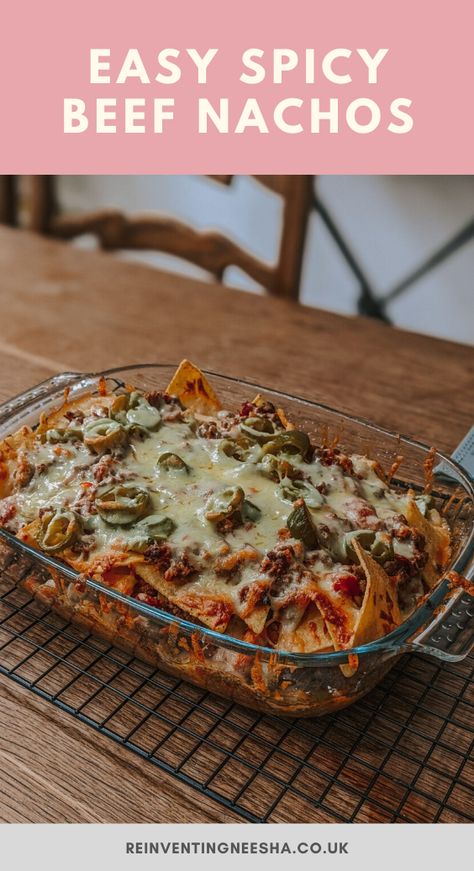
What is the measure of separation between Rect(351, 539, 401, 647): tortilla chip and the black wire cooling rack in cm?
11

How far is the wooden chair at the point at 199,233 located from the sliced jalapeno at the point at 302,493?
175 cm

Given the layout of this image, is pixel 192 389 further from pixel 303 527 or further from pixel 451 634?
pixel 451 634

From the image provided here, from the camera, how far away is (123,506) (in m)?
1.09

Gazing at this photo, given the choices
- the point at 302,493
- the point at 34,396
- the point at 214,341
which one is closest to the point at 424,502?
the point at 302,493

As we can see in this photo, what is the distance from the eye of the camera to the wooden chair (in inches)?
109

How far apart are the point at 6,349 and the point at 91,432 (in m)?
0.80

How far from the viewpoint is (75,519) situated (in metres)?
1.08

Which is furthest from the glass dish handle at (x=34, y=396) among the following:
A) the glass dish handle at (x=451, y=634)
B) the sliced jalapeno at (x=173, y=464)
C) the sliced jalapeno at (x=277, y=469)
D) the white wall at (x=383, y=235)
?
the white wall at (x=383, y=235)

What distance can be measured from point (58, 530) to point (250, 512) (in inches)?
9.7

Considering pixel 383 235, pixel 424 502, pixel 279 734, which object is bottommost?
pixel 383 235

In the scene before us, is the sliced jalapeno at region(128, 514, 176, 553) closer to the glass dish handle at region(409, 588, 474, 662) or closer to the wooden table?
the wooden table

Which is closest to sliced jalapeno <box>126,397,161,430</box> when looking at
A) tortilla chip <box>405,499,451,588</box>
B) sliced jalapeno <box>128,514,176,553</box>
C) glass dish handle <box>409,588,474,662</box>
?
sliced jalapeno <box>128,514,176,553</box>

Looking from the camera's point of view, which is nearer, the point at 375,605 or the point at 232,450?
the point at 375,605

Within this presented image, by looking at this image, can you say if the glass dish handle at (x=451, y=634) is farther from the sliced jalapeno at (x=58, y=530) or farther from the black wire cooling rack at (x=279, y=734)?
the sliced jalapeno at (x=58, y=530)
